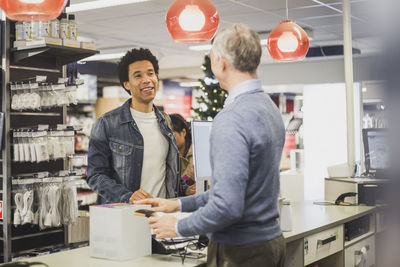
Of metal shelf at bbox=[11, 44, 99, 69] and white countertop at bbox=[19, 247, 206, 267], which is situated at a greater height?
A: metal shelf at bbox=[11, 44, 99, 69]

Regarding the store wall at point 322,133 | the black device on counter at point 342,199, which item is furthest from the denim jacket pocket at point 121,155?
the store wall at point 322,133

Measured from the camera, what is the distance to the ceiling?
7.09m

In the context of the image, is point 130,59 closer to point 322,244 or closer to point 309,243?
point 309,243

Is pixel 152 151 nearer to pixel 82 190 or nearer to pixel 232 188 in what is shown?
pixel 232 188

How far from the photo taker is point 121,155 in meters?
2.83

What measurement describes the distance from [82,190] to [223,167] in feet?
28.1

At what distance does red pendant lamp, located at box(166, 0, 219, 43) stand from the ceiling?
283 cm

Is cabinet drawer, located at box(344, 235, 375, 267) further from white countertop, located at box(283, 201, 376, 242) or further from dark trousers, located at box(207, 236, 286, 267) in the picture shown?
dark trousers, located at box(207, 236, 286, 267)

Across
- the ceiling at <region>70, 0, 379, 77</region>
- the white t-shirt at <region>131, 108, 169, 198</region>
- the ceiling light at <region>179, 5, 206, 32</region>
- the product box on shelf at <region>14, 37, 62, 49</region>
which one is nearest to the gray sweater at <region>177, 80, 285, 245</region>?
the white t-shirt at <region>131, 108, 169, 198</region>

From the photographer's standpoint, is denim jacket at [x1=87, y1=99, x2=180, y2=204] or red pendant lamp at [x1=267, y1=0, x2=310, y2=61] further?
red pendant lamp at [x1=267, y1=0, x2=310, y2=61]

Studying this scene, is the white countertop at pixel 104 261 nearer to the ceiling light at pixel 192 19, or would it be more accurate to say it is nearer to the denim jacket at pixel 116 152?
the denim jacket at pixel 116 152

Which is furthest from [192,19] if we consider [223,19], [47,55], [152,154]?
[223,19]

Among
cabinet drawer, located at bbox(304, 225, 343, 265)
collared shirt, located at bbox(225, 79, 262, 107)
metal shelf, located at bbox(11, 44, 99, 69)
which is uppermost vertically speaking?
metal shelf, located at bbox(11, 44, 99, 69)

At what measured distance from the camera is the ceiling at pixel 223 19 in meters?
7.09
